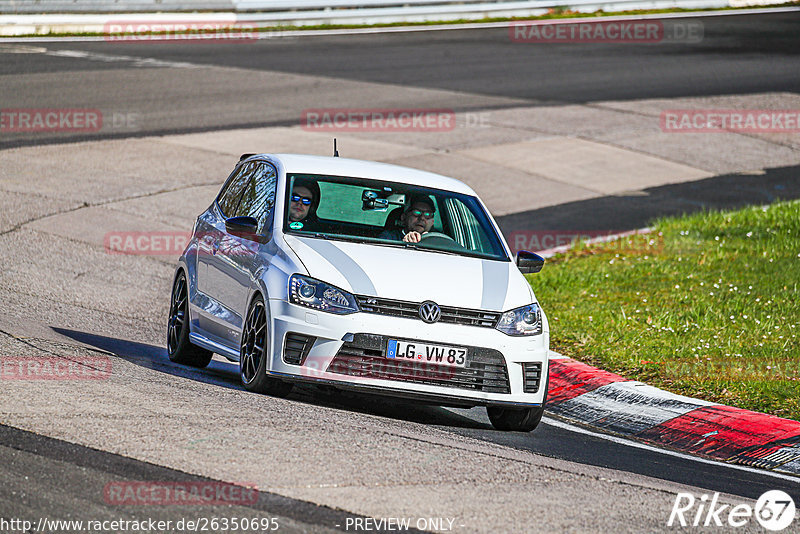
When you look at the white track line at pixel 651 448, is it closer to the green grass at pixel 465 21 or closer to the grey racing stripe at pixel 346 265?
the grey racing stripe at pixel 346 265

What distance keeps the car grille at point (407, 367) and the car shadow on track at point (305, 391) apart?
34cm

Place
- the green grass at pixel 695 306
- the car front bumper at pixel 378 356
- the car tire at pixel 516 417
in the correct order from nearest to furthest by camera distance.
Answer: the car front bumper at pixel 378 356
the car tire at pixel 516 417
the green grass at pixel 695 306

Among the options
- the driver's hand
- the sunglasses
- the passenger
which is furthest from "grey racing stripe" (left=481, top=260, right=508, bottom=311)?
the passenger

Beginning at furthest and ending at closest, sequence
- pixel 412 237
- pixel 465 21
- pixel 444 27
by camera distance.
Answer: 1. pixel 465 21
2. pixel 444 27
3. pixel 412 237

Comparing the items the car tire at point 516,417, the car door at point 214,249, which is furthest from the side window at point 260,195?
the car tire at point 516,417

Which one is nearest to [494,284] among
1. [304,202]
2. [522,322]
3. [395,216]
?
[522,322]

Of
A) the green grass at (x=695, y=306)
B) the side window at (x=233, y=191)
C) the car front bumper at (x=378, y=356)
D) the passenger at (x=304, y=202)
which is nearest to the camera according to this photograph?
the car front bumper at (x=378, y=356)

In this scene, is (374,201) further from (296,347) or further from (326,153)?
(326,153)

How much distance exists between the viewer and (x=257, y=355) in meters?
8.10

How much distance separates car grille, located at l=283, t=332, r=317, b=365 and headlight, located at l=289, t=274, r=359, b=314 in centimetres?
20

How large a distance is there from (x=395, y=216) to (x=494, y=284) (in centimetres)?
120

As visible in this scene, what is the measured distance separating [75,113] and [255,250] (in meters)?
13.1

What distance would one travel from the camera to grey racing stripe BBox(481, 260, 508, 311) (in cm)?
799

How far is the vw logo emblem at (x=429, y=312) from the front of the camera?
7.72m
